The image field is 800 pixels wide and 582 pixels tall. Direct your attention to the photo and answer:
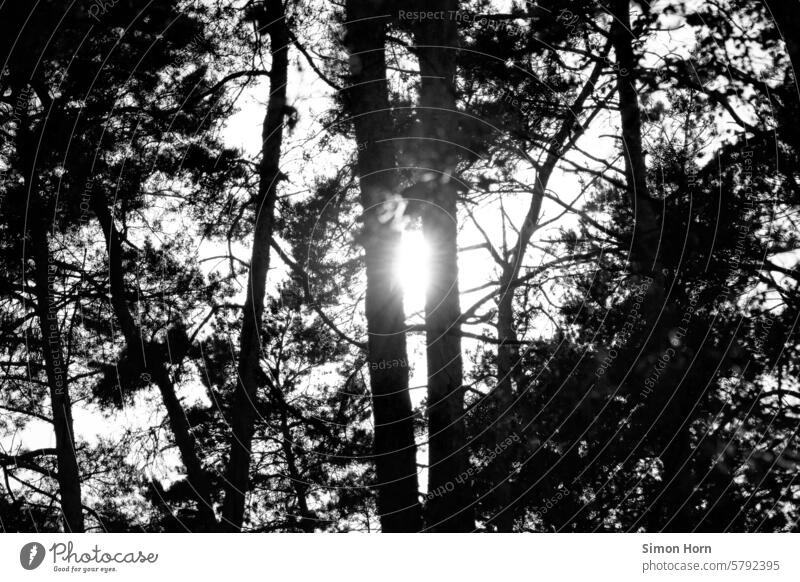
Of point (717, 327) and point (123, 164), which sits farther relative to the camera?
point (123, 164)

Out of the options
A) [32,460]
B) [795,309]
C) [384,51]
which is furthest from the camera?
[32,460]

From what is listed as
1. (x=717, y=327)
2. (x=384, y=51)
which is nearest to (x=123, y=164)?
(x=384, y=51)

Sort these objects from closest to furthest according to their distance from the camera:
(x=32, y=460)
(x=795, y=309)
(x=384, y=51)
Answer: (x=795, y=309), (x=384, y=51), (x=32, y=460)

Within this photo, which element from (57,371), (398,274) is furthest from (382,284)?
(57,371)

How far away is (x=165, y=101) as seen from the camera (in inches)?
266

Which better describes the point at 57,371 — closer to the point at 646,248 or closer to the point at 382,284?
the point at 382,284

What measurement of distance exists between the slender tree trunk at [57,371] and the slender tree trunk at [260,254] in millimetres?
1416

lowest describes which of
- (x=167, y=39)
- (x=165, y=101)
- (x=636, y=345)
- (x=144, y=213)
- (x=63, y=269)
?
(x=636, y=345)

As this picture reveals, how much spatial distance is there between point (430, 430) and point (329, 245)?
2.06 meters

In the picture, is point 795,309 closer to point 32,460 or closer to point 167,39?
point 167,39
